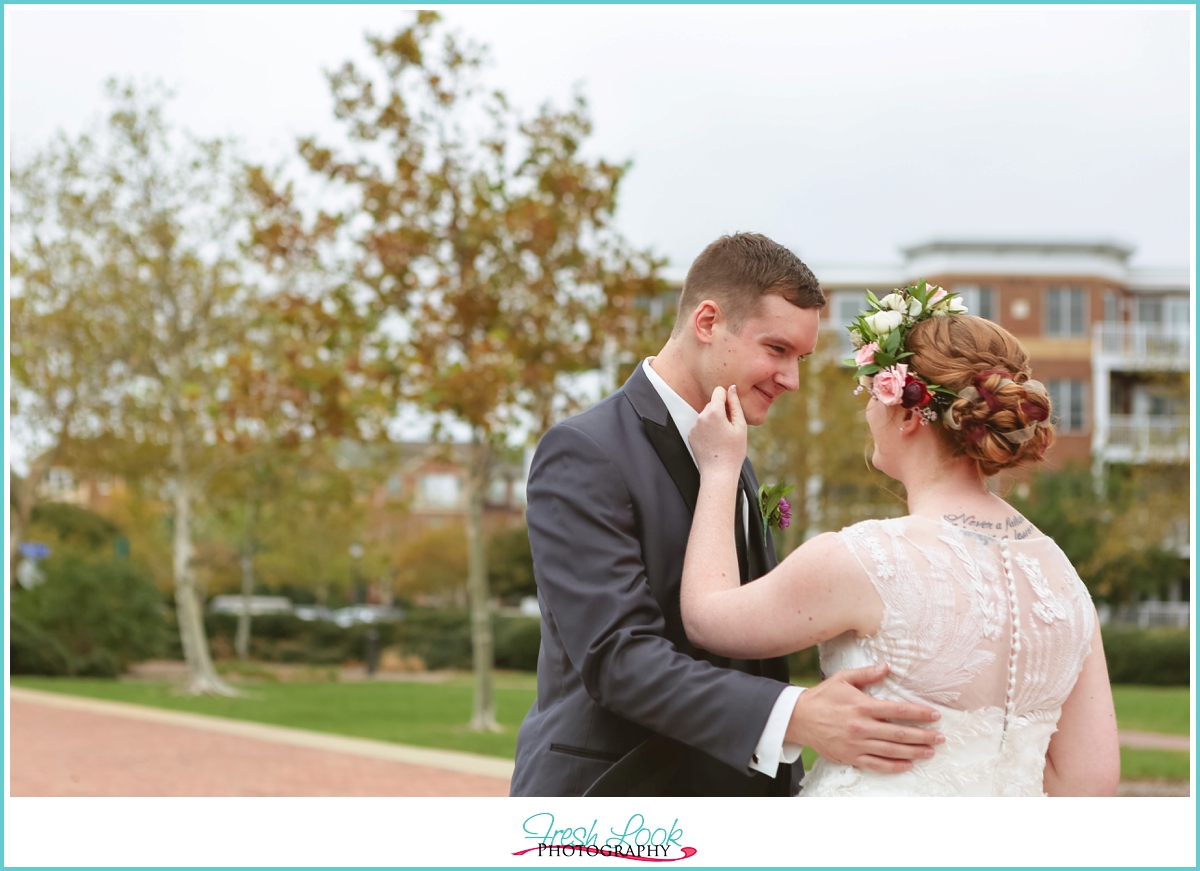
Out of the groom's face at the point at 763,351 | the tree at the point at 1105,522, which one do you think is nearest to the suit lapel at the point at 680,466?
the groom's face at the point at 763,351

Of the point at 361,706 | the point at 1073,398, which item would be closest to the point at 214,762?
the point at 361,706

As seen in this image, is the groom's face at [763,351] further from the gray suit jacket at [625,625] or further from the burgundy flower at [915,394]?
the burgundy flower at [915,394]

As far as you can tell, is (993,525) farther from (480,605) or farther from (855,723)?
(480,605)

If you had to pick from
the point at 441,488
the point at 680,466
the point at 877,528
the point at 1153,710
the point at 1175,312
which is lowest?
the point at 1153,710

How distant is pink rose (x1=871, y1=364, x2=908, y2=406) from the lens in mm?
2832

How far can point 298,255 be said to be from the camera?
20.8m

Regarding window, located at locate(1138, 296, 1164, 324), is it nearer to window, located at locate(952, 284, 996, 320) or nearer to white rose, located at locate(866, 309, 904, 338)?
window, located at locate(952, 284, 996, 320)

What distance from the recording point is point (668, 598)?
2875 mm

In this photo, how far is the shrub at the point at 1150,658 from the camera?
29.1 meters

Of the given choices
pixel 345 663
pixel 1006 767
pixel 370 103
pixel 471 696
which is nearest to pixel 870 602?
pixel 1006 767

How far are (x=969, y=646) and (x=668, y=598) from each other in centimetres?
69

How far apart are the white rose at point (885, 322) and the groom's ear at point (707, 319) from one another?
15.0 inches

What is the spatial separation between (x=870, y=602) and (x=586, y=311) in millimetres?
14309

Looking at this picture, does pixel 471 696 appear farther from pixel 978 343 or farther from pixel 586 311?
pixel 978 343
